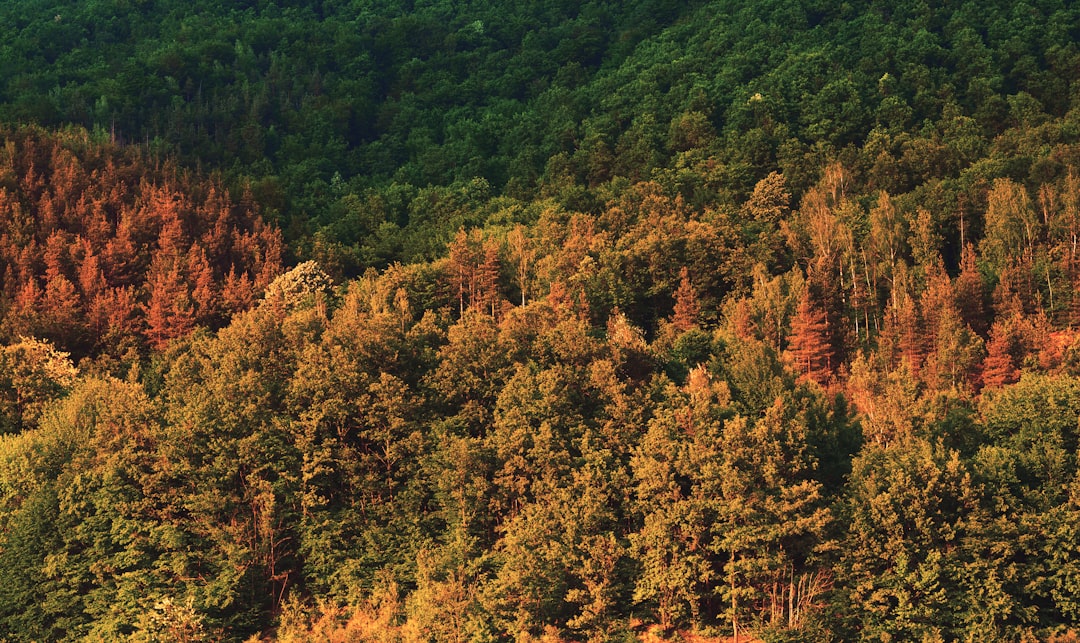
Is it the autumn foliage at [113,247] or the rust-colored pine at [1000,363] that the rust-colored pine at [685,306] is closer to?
the rust-colored pine at [1000,363]

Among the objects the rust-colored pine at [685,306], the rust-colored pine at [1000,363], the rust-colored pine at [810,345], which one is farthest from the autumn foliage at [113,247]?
the rust-colored pine at [1000,363]

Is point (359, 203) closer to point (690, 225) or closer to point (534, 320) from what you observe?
point (690, 225)

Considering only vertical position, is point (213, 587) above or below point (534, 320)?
below

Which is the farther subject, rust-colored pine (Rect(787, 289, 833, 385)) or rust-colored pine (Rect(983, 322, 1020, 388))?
rust-colored pine (Rect(787, 289, 833, 385))

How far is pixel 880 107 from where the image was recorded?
191375mm

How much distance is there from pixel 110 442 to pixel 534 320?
32.6 meters

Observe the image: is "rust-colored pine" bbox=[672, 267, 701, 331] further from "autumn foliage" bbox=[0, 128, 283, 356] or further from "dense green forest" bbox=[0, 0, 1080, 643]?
"autumn foliage" bbox=[0, 128, 283, 356]

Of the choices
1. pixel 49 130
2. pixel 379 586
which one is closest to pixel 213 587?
pixel 379 586

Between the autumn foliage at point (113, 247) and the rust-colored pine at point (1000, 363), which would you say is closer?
the rust-colored pine at point (1000, 363)

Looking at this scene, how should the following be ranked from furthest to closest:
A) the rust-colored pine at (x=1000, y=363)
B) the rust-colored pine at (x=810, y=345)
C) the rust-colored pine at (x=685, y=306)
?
1. the rust-colored pine at (x=685, y=306)
2. the rust-colored pine at (x=810, y=345)
3. the rust-colored pine at (x=1000, y=363)

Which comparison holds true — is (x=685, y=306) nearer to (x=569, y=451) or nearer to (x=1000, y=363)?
(x=1000, y=363)

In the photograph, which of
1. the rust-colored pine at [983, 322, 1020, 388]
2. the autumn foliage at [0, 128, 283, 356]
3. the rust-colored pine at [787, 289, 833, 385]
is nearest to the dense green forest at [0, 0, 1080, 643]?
the rust-colored pine at [983, 322, 1020, 388]

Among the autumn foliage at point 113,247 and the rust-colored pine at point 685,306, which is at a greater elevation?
the autumn foliage at point 113,247

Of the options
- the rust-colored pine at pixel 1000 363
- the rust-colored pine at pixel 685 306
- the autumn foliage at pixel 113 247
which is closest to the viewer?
the rust-colored pine at pixel 1000 363
